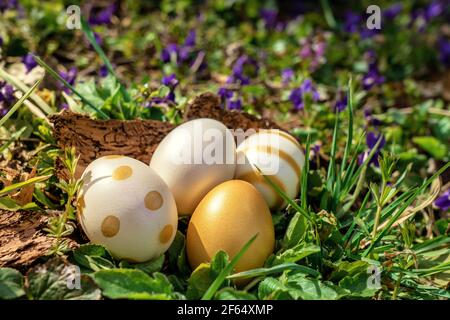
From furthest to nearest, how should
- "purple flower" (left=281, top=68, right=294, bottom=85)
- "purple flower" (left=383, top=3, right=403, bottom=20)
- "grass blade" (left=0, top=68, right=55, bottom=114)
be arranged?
"purple flower" (left=383, top=3, right=403, bottom=20) → "purple flower" (left=281, top=68, right=294, bottom=85) → "grass blade" (left=0, top=68, right=55, bottom=114)

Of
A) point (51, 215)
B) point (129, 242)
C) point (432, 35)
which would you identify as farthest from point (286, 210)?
point (432, 35)

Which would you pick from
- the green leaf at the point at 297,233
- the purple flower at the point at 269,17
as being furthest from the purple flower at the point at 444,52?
the green leaf at the point at 297,233

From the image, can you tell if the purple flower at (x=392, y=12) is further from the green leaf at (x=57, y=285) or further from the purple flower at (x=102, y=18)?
the green leaf at (x=57, y=285)

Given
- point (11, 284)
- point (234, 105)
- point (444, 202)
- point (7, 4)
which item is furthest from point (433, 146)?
point (7, 4)

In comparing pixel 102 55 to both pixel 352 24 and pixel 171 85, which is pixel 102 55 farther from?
pixel 352 24

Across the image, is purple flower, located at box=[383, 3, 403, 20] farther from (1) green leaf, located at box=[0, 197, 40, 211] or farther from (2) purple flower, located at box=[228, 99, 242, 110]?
(1) green leaf, located at box=[0, 197, 40, 211]

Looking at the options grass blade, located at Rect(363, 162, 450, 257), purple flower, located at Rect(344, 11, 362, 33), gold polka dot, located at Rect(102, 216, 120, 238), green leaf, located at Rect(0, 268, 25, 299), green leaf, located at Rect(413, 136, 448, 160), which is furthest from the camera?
purple flower, located at Rect(344, 11, 362, 33)

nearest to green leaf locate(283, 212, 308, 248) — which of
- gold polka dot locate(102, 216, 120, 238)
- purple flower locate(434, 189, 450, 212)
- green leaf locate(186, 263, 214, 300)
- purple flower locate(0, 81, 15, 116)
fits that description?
green leaf locate(186, 263, 214, 300)
